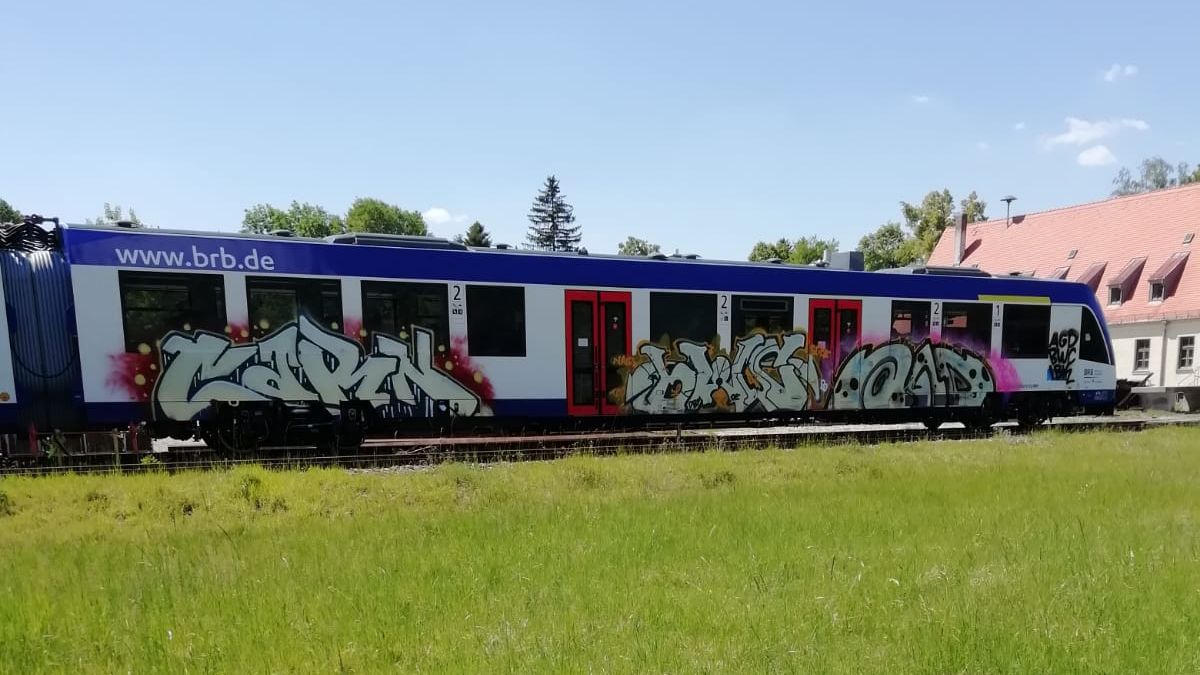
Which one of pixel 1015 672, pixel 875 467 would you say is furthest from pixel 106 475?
pixel 875 467

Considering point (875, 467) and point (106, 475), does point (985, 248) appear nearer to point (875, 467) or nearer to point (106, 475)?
point (875, 467)

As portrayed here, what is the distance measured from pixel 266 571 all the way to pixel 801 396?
10.1m

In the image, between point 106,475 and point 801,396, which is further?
point 801,396

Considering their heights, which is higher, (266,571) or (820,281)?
(820,281)

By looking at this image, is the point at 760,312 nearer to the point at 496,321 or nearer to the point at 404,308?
the point at 496,321

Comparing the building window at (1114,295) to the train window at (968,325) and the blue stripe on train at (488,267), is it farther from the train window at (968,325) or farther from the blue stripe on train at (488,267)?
the train window at (968,325)

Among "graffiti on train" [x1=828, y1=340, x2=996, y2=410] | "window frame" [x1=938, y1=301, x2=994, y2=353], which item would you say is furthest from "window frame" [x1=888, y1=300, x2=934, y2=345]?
"window frame" [x1=938, y1=301, x2=994, y2=353]

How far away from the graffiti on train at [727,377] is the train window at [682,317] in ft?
0.58

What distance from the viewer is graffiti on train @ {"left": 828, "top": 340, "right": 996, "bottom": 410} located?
41.8 feet

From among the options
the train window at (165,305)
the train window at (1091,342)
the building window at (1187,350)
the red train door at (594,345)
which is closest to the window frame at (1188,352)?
the building window at (1187,350)

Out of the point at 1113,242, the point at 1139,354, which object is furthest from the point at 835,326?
the point at 1113,242

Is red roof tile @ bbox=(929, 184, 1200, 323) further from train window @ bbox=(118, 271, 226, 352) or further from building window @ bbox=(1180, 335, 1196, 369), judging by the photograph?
train window @ bbox=(118, 271, 226, 352)

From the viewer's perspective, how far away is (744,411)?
1210 centimetres

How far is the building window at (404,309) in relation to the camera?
32.3 ft
